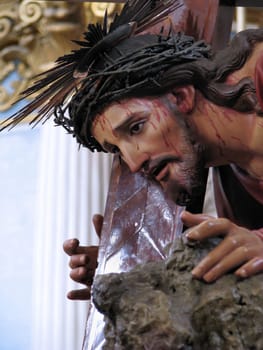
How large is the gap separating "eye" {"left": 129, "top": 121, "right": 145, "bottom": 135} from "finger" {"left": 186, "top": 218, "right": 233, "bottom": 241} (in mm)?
270

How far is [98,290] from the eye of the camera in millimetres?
752

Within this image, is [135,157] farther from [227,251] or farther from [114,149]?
[227,251]

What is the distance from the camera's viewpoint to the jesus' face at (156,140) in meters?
1.02

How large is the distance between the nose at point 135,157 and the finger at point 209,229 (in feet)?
0.82

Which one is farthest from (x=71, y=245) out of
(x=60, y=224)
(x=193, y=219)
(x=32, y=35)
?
(x=32, y=35)

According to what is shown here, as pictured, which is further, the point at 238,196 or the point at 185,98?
the point at 238,196

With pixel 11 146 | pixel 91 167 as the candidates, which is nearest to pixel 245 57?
pixel 91 167

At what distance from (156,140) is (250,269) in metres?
0.30

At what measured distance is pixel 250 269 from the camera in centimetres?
76

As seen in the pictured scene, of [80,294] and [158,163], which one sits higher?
[158,163]

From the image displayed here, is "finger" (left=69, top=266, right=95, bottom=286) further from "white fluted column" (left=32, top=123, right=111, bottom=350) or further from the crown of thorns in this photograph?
"white fluted column" (left=32, top=123, right=111, bottom=350)

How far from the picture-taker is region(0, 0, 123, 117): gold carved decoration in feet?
7.16

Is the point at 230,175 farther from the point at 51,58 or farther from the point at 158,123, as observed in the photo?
the point at 51,58

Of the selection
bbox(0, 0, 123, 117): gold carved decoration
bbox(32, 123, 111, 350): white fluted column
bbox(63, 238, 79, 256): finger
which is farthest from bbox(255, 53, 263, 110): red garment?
bbox(0, 0, 123, 117): gold carved decoration
